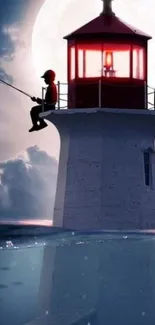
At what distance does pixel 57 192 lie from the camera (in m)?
21.1

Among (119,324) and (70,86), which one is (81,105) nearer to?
(70,86)

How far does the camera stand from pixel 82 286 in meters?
21.9

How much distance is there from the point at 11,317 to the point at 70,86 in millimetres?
4163

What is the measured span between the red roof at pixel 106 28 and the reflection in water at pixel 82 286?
137 inches

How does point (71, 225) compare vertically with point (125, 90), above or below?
below

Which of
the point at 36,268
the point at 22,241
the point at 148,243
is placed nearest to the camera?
the point at 36,268

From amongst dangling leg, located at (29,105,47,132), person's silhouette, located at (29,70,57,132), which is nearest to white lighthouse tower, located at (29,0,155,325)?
person's silhouette, located at (29,70,57,132)

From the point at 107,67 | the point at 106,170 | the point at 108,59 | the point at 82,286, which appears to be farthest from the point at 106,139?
the point at 82,286

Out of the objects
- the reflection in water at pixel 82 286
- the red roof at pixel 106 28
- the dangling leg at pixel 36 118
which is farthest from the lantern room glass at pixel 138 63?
the reflection in water at pixel 82 286

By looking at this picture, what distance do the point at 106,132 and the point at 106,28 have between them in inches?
61.7

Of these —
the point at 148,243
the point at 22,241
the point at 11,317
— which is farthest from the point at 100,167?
the point at 22,241

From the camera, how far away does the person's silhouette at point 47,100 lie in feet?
68.5

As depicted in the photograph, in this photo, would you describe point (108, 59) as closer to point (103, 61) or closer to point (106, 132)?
point (103, 61)

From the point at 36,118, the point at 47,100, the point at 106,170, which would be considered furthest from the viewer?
the point at 36,118
